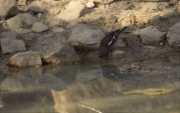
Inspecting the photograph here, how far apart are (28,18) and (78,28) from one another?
1.15m

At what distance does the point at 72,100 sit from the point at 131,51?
6.77 ft

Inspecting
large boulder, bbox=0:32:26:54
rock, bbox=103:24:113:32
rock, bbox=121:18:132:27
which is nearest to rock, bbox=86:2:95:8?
rock, bbox=103:24:113:32

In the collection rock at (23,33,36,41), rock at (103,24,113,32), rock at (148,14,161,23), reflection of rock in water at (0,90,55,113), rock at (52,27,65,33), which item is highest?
reflection of rock in water at (0,90,55,113)

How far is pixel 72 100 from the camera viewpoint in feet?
15.0

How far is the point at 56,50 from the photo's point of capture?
245 inches

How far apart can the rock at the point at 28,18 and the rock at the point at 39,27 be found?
18 cm

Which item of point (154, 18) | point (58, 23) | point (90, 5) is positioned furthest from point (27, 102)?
point (90, 5)

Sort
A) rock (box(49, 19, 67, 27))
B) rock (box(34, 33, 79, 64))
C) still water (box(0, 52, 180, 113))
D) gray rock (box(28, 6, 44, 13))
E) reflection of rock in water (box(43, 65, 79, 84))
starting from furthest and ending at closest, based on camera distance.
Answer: gray rock (box(28, 6, 44, 13))
rock (box(49, 19, 67, 27))
rock (box(34, 33, 79, 64))
reflection of rock in water (box(43, 65, 79, 84))
still water (box(0, 52, 180, 113))

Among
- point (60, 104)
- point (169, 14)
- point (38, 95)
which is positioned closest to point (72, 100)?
point (60, 104)

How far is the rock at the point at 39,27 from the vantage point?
706 cm

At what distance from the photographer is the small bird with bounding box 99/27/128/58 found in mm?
6079

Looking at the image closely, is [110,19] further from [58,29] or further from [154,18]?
[58,29]

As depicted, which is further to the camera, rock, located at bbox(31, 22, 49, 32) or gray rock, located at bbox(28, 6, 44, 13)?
gray rock, located at bbox(28, 6, 44, 13)

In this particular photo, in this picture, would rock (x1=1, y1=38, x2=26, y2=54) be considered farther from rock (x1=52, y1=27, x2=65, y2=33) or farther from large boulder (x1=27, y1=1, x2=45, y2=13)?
large boulder (x1=27, y1=1, x2=45, y2=13)
